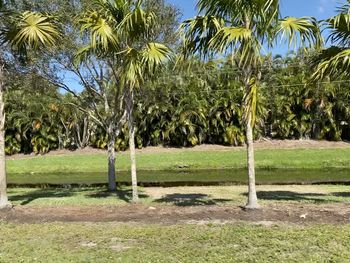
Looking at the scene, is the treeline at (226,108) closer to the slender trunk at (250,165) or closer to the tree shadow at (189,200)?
the tree shadow at (189,200)

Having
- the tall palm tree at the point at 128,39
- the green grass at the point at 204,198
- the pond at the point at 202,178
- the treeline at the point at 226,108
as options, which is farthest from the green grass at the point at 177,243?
the treeline at the point at 226,108

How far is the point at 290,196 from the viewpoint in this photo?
43.2ft

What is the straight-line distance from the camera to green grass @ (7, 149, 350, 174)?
1034 inches

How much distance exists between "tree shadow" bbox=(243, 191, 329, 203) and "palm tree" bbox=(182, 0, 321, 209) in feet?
7.65

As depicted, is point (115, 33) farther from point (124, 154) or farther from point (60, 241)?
point (124, 154)

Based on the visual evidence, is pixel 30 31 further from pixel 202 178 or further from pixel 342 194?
pixel 202 178

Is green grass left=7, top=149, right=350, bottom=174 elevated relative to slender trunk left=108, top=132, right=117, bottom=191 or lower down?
lower down

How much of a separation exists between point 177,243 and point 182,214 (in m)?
2.54

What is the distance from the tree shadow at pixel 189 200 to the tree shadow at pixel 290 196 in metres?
1.22

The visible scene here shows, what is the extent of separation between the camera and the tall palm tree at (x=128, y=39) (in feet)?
38.0

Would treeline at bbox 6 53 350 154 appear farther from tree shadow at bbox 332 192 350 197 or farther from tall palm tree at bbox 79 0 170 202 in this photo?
tall palm tree at bbox 79 0 170 202

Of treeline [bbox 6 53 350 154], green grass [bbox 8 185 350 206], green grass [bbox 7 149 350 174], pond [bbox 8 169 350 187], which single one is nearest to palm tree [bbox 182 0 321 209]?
green grass [bbox 8 185 350 206]

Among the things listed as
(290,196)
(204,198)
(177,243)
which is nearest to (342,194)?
(290,196)

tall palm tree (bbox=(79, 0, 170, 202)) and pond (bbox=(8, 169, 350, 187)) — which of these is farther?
pond (bbox=(8, 169, 350, 187))
